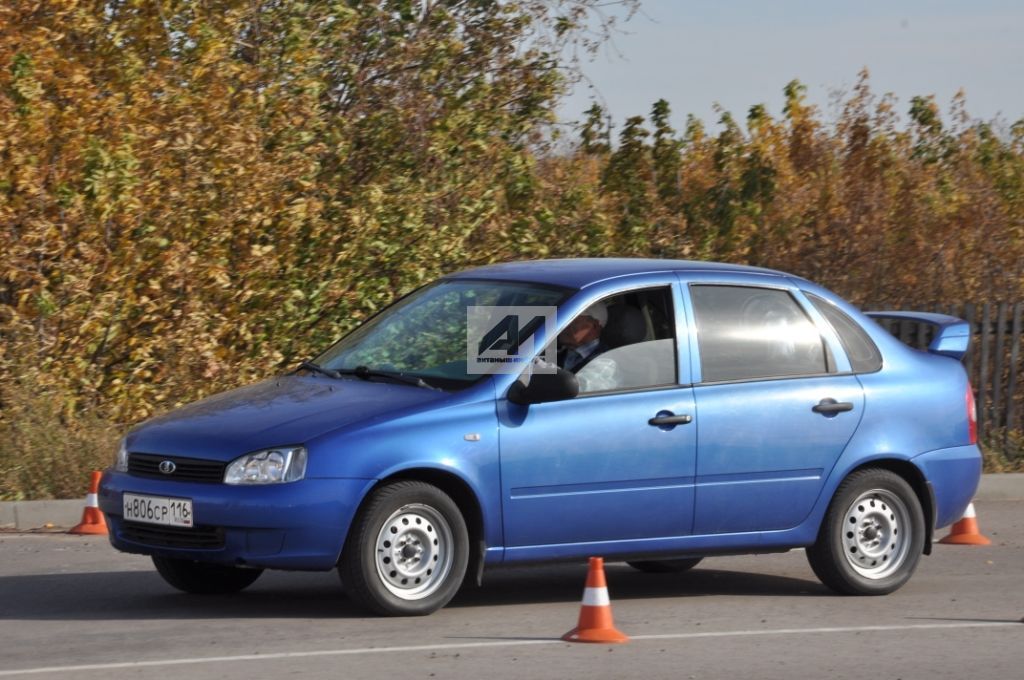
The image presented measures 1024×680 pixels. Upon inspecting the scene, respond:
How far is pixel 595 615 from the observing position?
7.45 m

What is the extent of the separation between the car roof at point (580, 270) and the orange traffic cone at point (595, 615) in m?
1.67

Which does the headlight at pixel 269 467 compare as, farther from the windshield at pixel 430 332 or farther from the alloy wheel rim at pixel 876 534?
the alloy wheel rim at pixel 876 534

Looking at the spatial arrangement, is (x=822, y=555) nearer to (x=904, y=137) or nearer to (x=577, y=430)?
(x=577, y=430)

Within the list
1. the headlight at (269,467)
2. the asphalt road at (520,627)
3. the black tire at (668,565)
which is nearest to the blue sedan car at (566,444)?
the headlight at (269,467)

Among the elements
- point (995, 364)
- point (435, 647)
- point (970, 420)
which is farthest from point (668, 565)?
point (995, 364)

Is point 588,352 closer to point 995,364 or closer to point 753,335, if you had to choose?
point 753,335

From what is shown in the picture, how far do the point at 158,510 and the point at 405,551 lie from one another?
1.14 meters

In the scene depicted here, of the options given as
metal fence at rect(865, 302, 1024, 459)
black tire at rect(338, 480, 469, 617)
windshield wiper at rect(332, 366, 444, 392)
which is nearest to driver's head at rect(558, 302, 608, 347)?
windshield wiper at rect(332, 366, 444, 392)

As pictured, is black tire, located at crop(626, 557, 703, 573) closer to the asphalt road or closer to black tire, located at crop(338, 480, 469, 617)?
the asphalt road

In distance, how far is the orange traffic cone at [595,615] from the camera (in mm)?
7418

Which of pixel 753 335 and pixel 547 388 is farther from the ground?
pixel 753 335

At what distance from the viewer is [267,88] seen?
52.1 ft

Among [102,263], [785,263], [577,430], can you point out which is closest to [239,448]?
[577,430]

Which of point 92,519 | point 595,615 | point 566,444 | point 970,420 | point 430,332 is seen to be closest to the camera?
point 595,615
